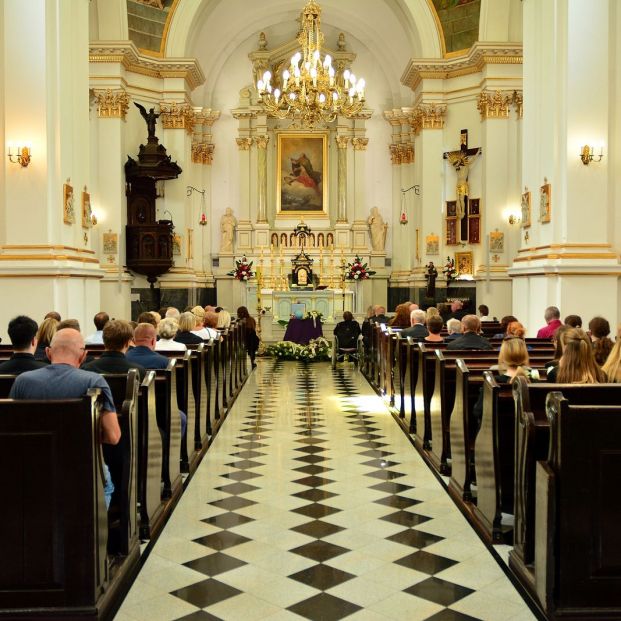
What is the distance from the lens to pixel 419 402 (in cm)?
859

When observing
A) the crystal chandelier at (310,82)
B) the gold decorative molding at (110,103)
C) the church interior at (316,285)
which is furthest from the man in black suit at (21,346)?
the gold decorative molding at (110,103)

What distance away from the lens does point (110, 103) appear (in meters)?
18.9

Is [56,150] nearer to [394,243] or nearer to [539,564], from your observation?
[539,564]

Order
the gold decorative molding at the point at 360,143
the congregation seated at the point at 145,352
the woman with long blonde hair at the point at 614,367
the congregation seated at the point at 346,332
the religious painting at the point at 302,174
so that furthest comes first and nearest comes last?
the religious painting at the point at 302,174 → the gold decorative molding at the point at 360,143 → the congregation seated at the point at 346,332 → the congregation seated at the point at 145,352 → the woman with long blonde hair at the point at 614,367

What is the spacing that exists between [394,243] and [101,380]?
20338 millimetres

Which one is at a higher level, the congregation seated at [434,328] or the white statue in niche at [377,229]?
the white statue in niche at [377,229]

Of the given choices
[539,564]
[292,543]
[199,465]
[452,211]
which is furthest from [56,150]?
[452,211]

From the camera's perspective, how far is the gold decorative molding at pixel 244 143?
24.0 metres

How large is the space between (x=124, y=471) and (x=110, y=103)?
51.9 feet

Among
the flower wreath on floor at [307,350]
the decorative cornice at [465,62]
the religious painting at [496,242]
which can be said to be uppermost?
the decorative cornice at [465,62]

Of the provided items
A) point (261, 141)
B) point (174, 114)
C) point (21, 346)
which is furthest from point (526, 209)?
point (261, 141)

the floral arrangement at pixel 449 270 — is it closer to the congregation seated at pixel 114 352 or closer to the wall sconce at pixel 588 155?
the wall sconce at pixel 588 155

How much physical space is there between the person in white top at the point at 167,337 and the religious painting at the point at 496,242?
11931 millimetres

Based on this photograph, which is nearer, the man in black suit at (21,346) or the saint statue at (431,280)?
the man in black suit at (21,346)
